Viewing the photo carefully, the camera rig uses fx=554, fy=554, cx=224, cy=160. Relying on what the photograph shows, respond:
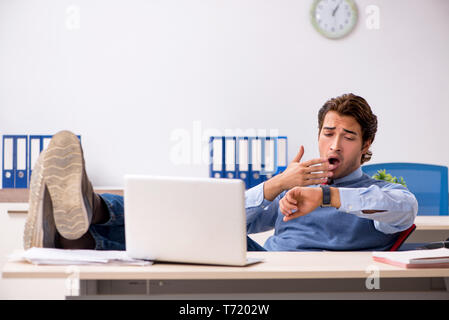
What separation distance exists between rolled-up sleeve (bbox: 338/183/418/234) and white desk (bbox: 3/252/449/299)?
0.47ft

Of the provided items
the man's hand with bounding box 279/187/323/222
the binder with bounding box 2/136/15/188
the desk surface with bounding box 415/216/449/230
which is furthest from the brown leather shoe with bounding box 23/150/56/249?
the binder with bounding box 2/136/15/188

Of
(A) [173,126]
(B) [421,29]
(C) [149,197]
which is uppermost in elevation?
(B) [421,29]

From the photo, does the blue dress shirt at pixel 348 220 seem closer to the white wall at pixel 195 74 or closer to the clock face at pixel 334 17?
the white wall at pixel 195 74

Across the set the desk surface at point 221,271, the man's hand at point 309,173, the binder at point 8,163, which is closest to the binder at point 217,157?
the binder at point 8,163

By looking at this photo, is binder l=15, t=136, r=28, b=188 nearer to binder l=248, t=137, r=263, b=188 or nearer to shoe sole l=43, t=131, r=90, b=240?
binder l=248, t=137, r=263, b=188

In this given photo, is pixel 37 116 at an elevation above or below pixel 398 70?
below

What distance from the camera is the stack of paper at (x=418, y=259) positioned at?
1147 mm

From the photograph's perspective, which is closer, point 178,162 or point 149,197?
point 149,197

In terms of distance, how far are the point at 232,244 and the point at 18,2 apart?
3.25 metres

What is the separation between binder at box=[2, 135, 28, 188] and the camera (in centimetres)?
348

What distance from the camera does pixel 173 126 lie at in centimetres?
381

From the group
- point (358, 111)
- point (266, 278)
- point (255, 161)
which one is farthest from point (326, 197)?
point (255, 161)

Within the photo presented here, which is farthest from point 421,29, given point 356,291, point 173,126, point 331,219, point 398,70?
point 356,291
